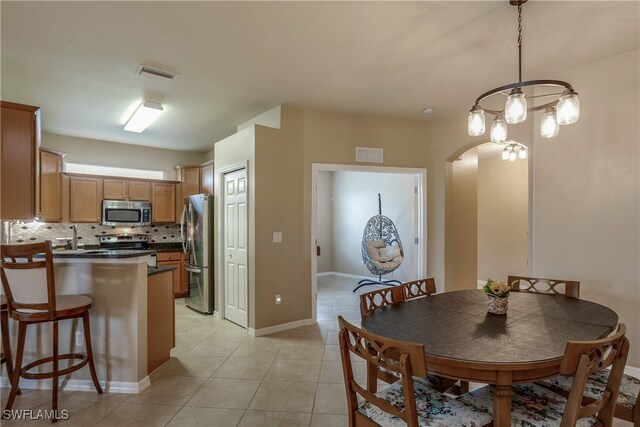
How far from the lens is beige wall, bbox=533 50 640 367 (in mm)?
2760

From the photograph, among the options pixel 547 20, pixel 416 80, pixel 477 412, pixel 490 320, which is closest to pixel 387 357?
pixel 477 412

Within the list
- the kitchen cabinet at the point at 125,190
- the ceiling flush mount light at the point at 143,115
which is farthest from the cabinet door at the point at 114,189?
the ceiling flush mount light at the point at 143,115

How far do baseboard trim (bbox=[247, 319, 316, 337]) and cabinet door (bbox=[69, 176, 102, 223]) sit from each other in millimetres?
3487

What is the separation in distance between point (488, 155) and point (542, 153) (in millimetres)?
3167

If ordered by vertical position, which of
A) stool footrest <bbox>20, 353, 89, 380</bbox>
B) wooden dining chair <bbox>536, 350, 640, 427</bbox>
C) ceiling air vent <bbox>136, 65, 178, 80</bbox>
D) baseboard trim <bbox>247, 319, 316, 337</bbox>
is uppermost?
ceiling air vent <bbox>136, 65, 178, 80</bbox>

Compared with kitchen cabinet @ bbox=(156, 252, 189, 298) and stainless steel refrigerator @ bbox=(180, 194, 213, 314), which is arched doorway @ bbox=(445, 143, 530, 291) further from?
kitchen cabinet @ bbox=(156, 252, 189, 298)

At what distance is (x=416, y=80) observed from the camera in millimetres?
3279

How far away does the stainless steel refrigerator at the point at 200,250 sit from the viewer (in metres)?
4.68

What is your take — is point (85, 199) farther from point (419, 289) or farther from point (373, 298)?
point (419, 289)

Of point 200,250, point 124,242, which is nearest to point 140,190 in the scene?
Answer: point 124,242

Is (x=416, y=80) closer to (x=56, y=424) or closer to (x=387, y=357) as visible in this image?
(x=387, y=357)

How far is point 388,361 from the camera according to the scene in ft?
4.46

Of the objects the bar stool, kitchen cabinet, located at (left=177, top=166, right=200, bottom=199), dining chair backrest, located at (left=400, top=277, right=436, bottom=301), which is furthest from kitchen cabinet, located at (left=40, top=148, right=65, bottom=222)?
dining chair backrest, located at (left=400, top=277, right=436, bottom=301)

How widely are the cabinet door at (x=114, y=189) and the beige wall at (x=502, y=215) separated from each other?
20.9 ft
